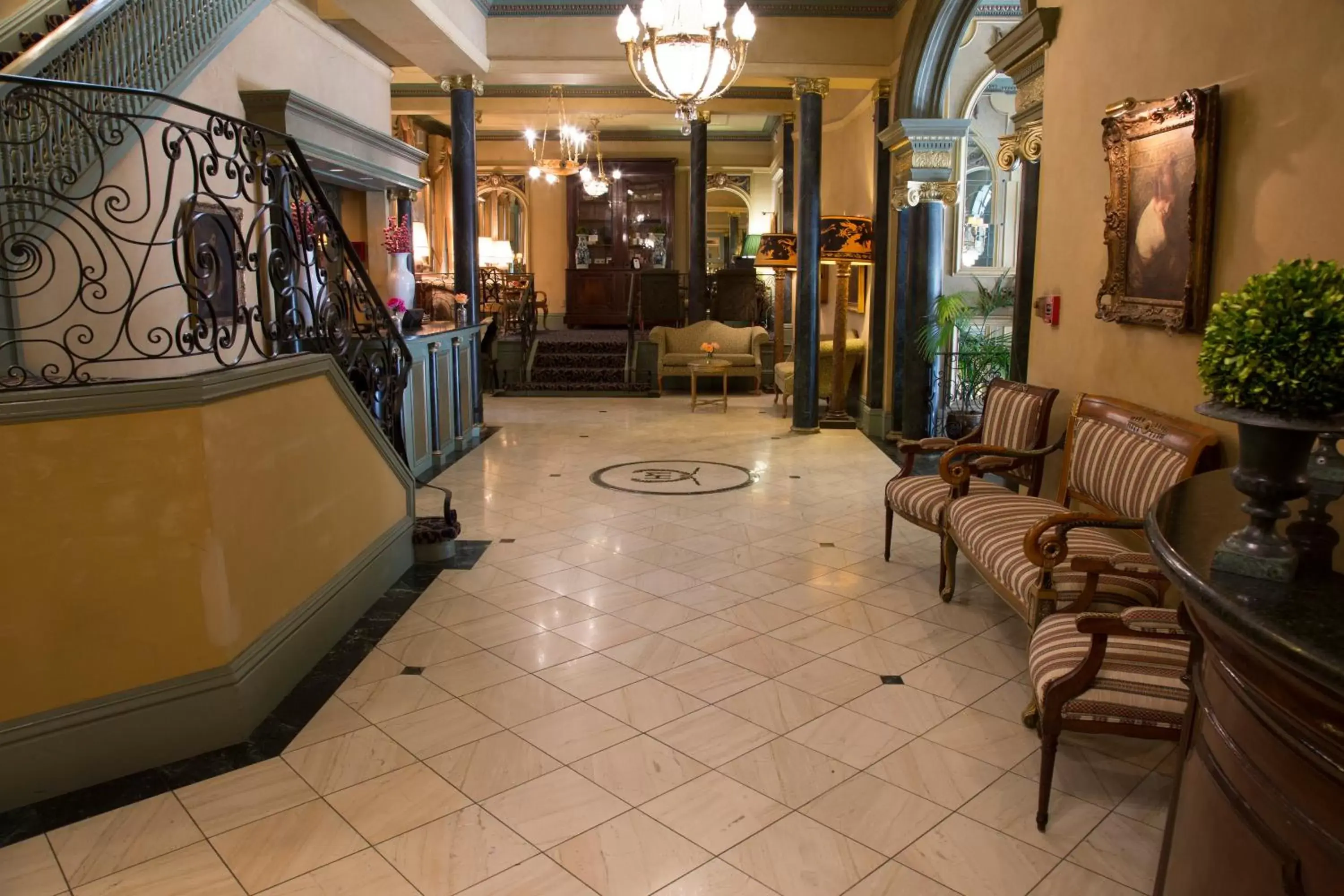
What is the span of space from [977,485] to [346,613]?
127 inches

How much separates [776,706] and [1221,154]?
2.71 m

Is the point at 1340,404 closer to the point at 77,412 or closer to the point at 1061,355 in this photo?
the point at 77,412

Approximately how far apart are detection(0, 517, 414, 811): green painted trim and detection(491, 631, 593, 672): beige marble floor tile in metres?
0.83

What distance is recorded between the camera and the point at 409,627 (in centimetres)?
442

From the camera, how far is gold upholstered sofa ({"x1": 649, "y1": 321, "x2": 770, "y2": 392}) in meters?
12.4

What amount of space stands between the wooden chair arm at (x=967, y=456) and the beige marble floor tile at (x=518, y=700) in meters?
2.32

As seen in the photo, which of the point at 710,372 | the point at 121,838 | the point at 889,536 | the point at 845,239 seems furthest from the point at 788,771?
the point at 710,372

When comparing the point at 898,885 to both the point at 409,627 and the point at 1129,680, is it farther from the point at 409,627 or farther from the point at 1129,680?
the point at 409,627

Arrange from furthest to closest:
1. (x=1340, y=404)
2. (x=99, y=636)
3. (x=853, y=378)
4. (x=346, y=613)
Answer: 1. (x=853, y=378)
2. (x=346, y=613)
3. (x=99, y=636)
4. (x=1340, y=404)

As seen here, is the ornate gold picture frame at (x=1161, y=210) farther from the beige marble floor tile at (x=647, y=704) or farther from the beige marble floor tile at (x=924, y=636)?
the beige marble floor tile at (x=647, y=704)

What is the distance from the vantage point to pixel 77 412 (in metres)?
2.92

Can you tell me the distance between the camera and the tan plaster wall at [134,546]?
2900 mm

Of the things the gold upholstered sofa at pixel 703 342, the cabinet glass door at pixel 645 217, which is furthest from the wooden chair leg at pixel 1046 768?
the cabinet glass door at pixel 645 217

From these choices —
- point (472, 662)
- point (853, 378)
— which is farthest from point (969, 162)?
point (472, 662)
